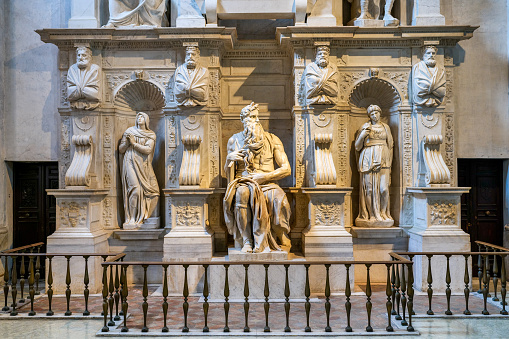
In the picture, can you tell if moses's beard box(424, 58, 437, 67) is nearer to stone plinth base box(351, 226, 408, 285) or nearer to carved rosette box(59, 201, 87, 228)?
stone plinth base box(351, 226, 408, 285)

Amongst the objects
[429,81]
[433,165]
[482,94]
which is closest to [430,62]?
[429,81]

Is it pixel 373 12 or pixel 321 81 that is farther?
pixel 373 12

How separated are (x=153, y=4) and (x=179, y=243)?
403 centimetres

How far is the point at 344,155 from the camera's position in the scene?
809cm

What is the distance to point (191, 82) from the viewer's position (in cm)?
766

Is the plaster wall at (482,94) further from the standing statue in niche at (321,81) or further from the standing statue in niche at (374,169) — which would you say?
the standing statue in niche at (321,81)

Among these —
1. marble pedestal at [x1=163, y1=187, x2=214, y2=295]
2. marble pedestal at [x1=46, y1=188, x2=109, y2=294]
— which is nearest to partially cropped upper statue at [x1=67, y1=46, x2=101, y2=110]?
marble pedestal at [x1=46, y1=188, x2=109, y2=294]

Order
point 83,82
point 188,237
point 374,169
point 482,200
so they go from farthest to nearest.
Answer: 1. point 482,200
2. point 374,169
3. point 83,82
4. point 188,237

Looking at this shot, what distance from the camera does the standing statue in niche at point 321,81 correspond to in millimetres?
7625

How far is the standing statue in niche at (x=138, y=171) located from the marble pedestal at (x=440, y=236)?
436 centimetres

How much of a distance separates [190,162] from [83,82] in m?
2.17

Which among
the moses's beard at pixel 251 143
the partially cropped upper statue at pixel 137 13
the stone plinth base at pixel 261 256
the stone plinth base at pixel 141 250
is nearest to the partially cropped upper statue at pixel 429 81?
the moses's beard at pixel 251 143

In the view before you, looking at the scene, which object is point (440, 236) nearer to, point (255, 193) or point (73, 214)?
point (255, 193)

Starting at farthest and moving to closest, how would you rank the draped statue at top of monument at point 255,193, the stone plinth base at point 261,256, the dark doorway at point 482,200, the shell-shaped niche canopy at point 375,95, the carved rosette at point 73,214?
the dark doorway at point 482,200, the shell-shaped niche canopy at point 375,95, the carved rosette at point 73,214, the draped statue at top of monument at point 255,193, the stone plinth base at point 261,256
